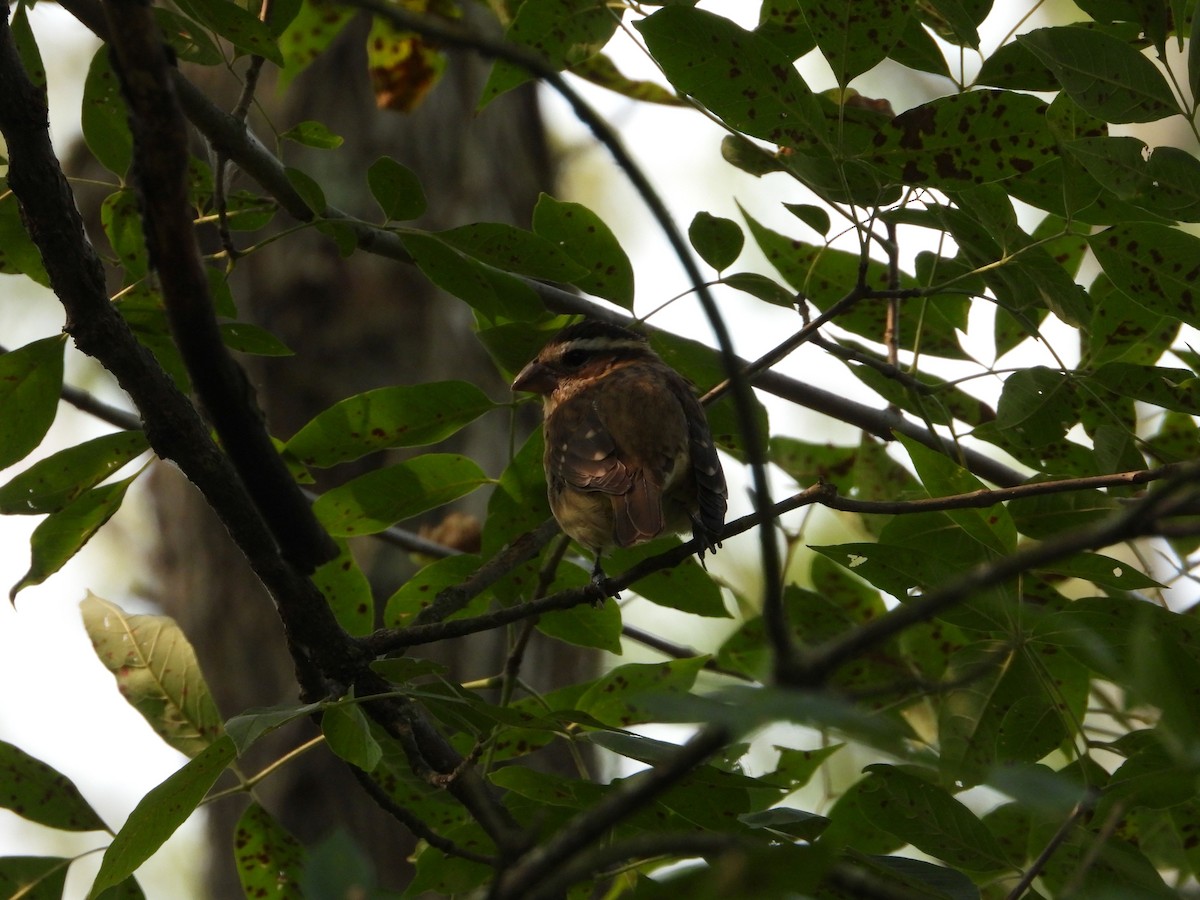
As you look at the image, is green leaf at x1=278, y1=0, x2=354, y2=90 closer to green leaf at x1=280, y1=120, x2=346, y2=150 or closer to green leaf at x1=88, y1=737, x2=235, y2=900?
green leaf at x1=280, y1=120, x2=346, y2=150

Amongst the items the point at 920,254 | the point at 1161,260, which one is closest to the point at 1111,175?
the point at 1161,260

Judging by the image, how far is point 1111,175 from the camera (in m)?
2.51

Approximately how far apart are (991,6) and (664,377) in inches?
96.1

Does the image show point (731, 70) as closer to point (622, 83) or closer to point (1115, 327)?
point (1115, 327)

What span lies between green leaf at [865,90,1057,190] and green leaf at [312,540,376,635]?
179cm

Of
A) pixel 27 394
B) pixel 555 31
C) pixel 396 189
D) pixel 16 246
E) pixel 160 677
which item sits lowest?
pixel 160 677

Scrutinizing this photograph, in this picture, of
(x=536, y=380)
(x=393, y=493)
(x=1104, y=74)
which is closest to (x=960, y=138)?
(x=1104, y=74)

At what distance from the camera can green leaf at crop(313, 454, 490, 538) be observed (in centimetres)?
328

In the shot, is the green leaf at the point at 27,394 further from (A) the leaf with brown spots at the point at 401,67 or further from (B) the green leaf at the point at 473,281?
(A) the leaf with brown spots at the point at 401,67

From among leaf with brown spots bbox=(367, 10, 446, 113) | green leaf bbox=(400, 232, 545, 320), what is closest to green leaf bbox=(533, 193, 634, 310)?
green leaf bbox=(400, 232, 545, 320)

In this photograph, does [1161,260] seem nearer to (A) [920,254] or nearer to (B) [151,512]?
(A) [920,254]

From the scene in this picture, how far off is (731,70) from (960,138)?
21.0 inches

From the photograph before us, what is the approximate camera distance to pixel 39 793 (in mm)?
2756

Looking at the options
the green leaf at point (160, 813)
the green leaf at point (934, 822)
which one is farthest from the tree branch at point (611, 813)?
the green leaf at point (934, 822)
